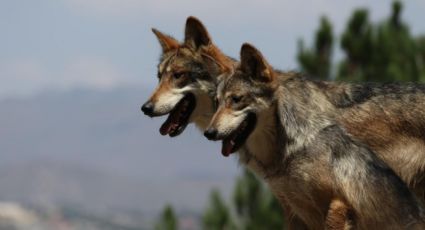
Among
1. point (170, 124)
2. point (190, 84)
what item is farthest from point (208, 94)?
point (170, 124)

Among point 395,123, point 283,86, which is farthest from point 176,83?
point 395,123

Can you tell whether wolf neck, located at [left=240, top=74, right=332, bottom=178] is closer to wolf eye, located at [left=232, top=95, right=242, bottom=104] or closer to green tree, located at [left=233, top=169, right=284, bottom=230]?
wolf eye, located at [left=232, top=95, right=242, bottom=104]

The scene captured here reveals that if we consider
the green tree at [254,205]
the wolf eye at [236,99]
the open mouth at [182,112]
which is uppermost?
the open mouth at [182,112]

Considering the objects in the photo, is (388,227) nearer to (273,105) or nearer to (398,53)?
(273,105)

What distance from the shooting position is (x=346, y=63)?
35500 millimetres

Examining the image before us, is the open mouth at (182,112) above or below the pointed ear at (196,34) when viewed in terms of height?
below

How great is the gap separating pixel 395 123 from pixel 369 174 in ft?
5.83

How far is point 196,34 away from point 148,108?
119cm

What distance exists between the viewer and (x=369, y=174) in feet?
41.6

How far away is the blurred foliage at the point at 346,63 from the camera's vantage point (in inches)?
1335

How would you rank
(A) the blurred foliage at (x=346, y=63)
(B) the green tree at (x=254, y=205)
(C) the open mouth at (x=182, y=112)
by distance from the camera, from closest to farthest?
(C) the open mouth at (x=182, y=112) → (A) the blurred foliage at (x=346, y=63) → (B) the green tree at (x=254, y=205)

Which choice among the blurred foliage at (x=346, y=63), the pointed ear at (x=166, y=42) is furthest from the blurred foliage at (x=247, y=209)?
the pointed ear at (x=166, y=42)

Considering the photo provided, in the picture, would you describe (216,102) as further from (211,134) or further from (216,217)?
(216,217)

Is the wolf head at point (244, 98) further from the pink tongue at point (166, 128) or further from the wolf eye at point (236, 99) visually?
the pink tongue at point (166, 128)
